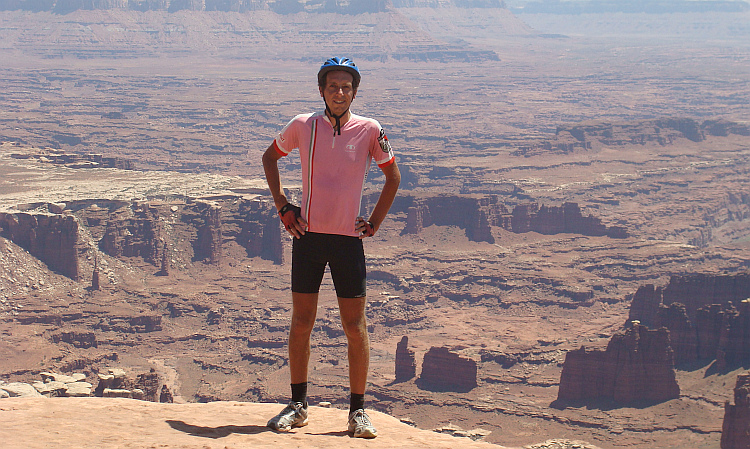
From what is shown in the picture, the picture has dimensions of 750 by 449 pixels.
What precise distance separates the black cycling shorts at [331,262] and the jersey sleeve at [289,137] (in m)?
0.82

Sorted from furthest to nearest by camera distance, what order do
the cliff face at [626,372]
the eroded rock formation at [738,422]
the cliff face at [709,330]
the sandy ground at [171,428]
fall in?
the cliff face at [709,330], the cliff face at [626,372], the eroded rock formation at [738,422], the sandy ground at [171,428]

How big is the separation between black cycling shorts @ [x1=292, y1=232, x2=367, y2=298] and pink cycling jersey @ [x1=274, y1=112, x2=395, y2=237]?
12 centimetres

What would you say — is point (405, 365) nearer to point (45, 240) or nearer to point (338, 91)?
point (45, 240)

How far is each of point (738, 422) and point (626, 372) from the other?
8386 millimetres

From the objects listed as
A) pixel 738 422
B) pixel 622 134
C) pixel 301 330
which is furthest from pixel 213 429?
pixel 622 134

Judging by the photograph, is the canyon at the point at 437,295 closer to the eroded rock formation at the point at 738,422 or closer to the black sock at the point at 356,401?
the eroded rock formation at the point at 738,422

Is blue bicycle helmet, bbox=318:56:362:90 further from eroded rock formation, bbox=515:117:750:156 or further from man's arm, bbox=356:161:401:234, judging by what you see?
eroded rock formation, bbox=515:117:750:156

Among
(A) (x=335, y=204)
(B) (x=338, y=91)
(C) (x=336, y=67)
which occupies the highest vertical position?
(C) (x=336, y=67)

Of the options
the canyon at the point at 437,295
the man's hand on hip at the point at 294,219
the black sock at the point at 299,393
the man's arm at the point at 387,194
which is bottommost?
the canyon at the point at 437,295

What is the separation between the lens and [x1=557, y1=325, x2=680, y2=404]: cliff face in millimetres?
43000

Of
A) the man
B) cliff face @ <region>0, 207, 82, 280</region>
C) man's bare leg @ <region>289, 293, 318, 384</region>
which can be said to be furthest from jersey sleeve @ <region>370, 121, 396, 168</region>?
cliff face @ <region>0, 207, 82, 280</region>

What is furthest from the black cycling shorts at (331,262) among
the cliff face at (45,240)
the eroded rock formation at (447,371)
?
the cliff face at (45,240)

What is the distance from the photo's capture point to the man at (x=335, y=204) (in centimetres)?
962

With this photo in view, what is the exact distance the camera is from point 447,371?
45.1 metres
